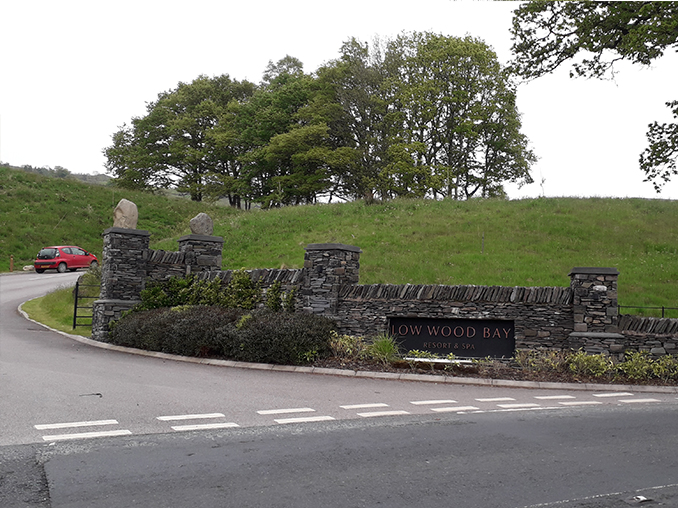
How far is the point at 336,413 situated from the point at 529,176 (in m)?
43.3

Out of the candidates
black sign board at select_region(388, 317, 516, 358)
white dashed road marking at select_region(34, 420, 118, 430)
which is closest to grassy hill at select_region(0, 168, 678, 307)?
black sign board at select_region(388, 317, 516, 358)

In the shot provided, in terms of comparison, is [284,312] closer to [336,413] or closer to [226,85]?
[336,413]

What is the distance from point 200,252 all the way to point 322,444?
12.1 m

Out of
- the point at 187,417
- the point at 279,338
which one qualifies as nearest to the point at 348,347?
the point at 279,338

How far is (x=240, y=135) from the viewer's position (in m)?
51.3

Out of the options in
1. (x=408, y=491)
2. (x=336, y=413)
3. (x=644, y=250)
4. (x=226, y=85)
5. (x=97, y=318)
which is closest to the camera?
(x=408, y=491)

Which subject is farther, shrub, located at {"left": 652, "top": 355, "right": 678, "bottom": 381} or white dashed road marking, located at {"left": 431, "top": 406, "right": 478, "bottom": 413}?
shrub, located at {"left": 652, "top": 355, "right": 678, "bottom": 381}

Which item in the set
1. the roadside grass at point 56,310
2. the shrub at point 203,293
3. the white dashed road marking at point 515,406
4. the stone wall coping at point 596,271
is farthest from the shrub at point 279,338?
the roadside grass at point 56,310

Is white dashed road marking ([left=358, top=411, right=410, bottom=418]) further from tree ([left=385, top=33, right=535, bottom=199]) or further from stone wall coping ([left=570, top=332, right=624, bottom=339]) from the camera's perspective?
tree ([left=385, top=33, right=535, bottom=199])

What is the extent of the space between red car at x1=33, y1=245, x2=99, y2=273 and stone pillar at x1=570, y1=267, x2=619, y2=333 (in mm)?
27489

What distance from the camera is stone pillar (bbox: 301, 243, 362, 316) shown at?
44.4 ft

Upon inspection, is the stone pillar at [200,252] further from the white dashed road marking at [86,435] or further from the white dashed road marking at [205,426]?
the white dashed road marking at [86,435]

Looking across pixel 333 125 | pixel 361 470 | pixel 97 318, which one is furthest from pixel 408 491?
pixel 333 125

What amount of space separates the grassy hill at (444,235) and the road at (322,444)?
1108 cm
